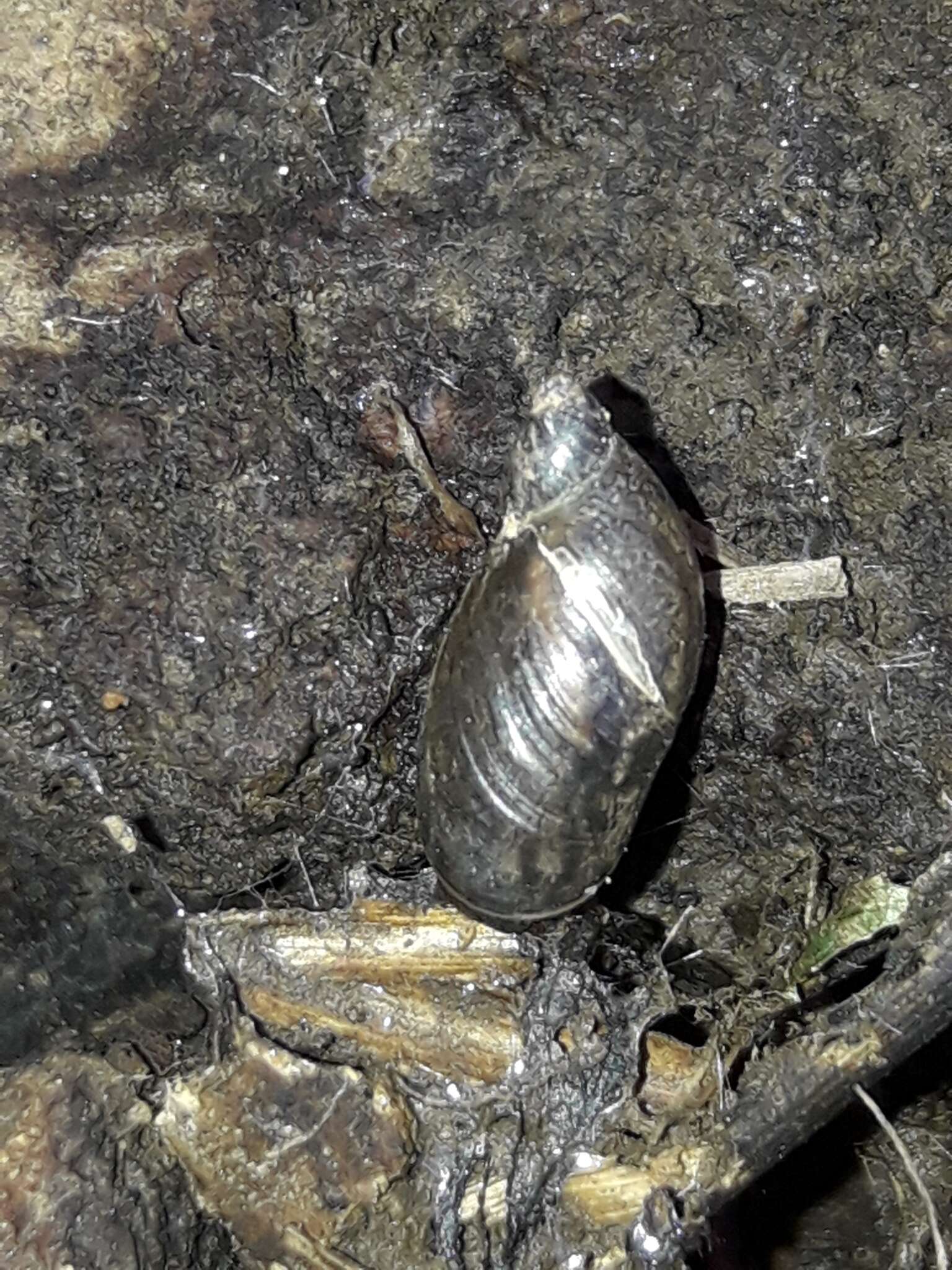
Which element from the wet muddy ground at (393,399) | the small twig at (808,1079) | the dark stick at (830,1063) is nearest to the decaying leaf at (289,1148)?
the wet muddy ground at (393,399)

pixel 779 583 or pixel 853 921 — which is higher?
pixel 779 583

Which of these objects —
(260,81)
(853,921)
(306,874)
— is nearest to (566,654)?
(306,874)

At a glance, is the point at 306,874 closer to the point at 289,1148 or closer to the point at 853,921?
the point at 289,1148

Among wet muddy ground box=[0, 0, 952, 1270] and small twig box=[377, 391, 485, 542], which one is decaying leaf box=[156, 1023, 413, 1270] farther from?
small twig box=[377, 391, 485, 542]

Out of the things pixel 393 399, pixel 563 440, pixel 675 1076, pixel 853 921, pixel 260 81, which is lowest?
pixel 853 921

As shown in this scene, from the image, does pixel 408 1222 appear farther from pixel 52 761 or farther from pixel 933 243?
pixel 933 243

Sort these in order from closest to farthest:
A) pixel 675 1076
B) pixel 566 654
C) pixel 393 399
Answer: pixel 566 654 < pixel 675 1076 < pixel 393 399
